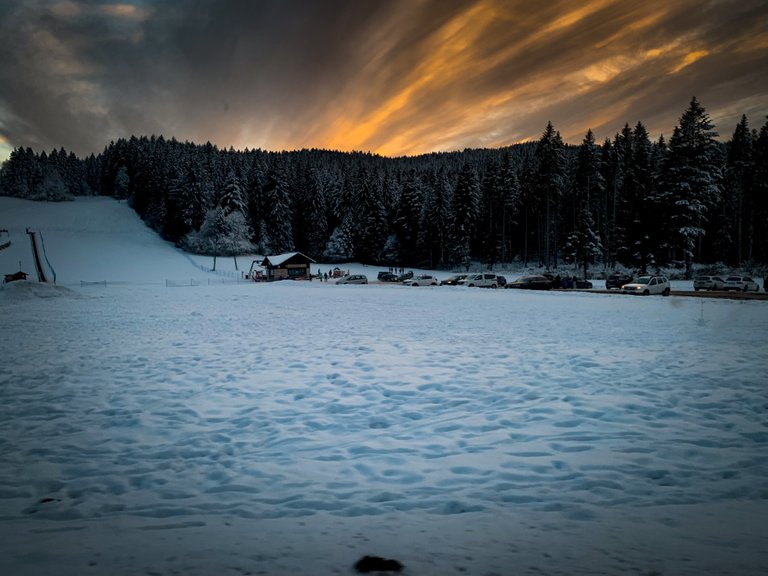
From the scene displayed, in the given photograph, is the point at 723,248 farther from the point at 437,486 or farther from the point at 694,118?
the point at 437,486

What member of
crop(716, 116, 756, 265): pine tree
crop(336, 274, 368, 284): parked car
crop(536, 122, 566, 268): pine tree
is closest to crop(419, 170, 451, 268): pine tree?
crop(536, 122, 566, 268): pine tree

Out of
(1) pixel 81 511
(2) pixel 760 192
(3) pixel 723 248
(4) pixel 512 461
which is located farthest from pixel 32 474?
(3) pixel 723 248

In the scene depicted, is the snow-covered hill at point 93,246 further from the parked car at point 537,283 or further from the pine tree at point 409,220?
the parked car at point 537,283

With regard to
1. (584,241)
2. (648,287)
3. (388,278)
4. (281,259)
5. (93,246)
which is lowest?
(648,287)

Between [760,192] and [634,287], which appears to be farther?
[760,192]

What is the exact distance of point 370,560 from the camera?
2.75 meters

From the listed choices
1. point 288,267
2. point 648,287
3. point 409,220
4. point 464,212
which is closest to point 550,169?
point 464,212

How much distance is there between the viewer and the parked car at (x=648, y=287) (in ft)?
100

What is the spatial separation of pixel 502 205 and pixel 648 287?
155ft

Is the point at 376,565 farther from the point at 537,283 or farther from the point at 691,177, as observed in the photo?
the point at 691,177

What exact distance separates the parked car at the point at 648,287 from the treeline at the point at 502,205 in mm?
18892

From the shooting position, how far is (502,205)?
7525 centimetres

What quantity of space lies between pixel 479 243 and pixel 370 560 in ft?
277

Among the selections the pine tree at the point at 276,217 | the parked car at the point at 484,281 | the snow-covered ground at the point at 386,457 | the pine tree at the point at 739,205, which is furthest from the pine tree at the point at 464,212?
the snow-covered ground at the point at 386,457
